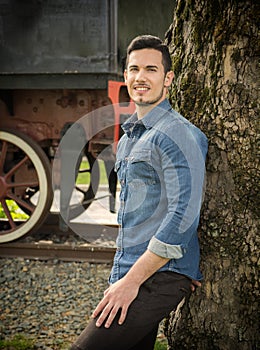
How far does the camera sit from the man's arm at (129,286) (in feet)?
6.16

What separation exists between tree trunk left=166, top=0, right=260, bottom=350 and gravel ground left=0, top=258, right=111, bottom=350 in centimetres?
136

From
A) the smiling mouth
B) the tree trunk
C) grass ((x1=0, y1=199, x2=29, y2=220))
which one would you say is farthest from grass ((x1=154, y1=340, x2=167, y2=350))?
grass ((x1=0, y1=199, x2=29, y2=220))

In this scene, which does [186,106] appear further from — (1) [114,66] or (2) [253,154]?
(1) [114,66]

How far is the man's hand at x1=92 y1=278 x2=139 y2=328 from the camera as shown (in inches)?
73.6

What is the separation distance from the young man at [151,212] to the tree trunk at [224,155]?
0.18m

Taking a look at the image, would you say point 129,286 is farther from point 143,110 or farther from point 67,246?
point 67,246

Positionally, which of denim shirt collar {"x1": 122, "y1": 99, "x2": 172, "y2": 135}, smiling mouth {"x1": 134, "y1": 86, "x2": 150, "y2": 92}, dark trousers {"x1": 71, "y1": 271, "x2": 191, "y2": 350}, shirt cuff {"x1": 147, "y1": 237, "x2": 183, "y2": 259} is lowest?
dark trousers {"x1": 71, "y1": 271, "x2": 191, "y2": 350}

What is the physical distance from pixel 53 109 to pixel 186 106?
3.45 m

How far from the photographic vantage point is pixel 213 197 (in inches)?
89.9

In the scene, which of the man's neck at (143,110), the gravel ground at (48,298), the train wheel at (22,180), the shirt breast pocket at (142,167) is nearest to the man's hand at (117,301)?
the shirt breast pocket at (142,167)

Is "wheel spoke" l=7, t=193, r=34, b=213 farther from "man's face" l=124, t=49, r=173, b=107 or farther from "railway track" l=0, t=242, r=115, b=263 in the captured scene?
"man's face" l=124, t=49, r=173, b=107

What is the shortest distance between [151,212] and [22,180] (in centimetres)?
398

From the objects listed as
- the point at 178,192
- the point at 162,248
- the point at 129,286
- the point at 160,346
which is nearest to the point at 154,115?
the point at 178,192

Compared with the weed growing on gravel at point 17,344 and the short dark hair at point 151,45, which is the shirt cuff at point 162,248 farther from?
the weed growing on gravel at point 17,344
